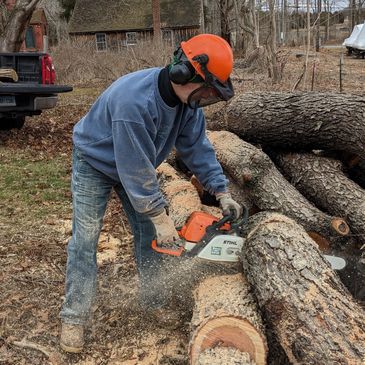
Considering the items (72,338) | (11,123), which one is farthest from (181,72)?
(11,123)

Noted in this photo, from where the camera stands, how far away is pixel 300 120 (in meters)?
5.21

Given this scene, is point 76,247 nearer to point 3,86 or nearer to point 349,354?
point 349,354

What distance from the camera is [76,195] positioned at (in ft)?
10.2

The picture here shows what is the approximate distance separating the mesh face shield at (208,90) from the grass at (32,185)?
3.16 m

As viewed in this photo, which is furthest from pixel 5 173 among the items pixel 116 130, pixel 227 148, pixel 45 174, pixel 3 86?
pixel 116 130

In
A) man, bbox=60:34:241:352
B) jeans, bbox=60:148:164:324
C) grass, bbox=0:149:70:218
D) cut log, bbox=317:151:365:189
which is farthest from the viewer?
grass, bbox=0:149:70:218

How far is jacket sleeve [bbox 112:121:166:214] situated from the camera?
8.81 ft

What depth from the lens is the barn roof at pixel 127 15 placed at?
34812mm

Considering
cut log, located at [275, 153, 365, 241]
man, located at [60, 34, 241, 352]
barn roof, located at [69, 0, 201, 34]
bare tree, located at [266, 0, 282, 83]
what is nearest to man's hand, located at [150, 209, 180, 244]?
man, located at [60, 34, 241, 352]

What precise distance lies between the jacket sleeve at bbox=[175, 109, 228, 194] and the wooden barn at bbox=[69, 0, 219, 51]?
31.4 meters

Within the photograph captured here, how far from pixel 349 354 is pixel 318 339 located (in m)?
0.17

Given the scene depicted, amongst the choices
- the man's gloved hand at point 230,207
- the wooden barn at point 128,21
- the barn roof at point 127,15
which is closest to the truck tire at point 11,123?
the man's gloved hand at point 230,207

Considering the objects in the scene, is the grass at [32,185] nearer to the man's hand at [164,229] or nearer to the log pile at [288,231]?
the log pile at [288,231]

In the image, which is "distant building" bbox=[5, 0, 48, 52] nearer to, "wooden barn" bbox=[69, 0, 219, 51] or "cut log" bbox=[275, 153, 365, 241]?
"wooden barn" bbox=[69, 0, 219, 51]
